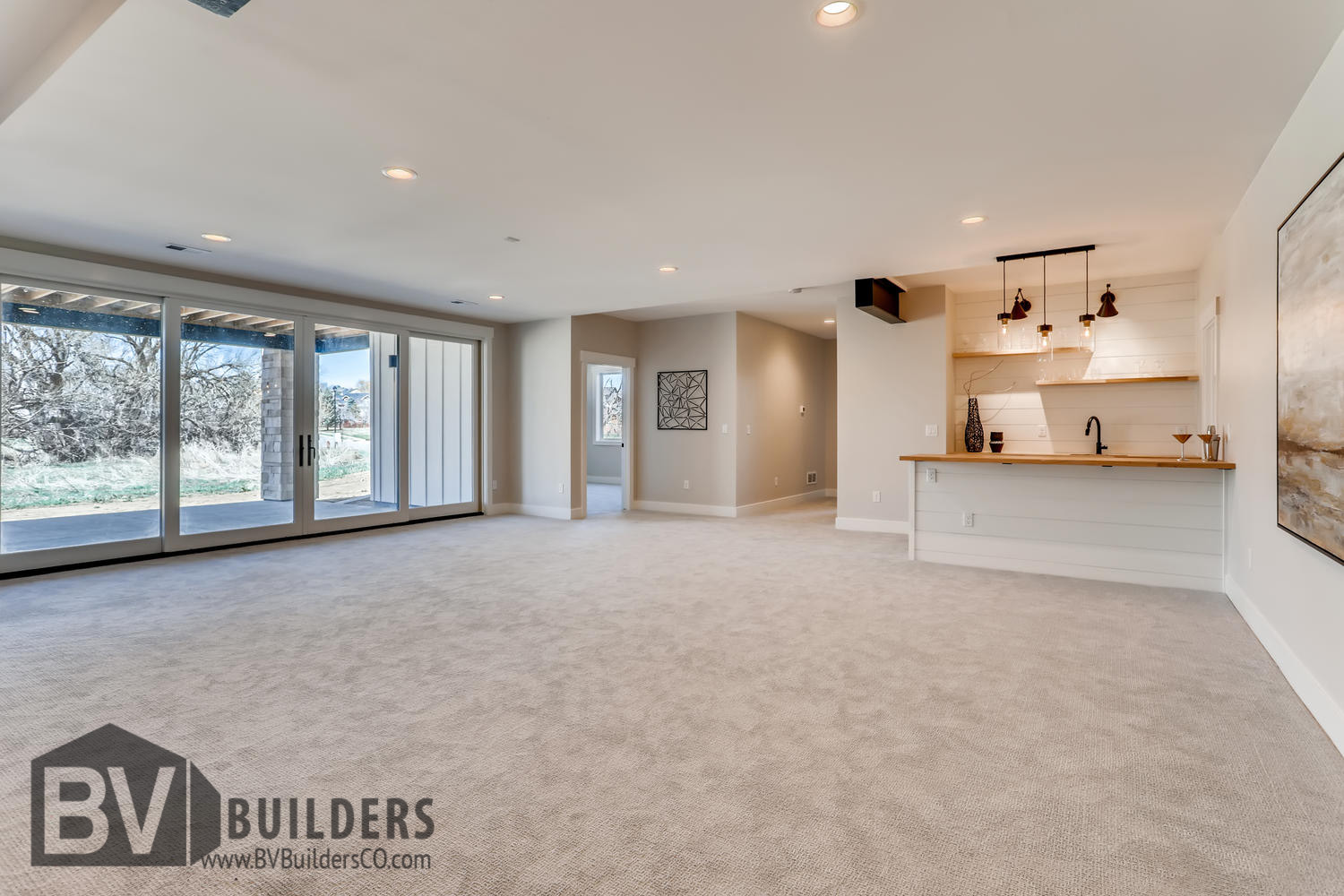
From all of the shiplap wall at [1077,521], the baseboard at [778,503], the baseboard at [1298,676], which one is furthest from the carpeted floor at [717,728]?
the baseboard at [778,503]

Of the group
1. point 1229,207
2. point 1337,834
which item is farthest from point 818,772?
point 1229,207

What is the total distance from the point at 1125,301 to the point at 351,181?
6616 millimetres

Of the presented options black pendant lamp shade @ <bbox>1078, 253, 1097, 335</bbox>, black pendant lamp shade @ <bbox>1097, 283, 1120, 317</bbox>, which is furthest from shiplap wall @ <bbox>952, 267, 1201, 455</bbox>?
black pendant lamp shade @ <bbox>1097, 283, 1120, 317</bbox>

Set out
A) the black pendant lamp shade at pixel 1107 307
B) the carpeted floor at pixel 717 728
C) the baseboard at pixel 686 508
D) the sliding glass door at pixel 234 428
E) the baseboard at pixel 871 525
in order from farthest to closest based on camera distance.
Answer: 1. the baseboard at pixel 686 508
2. the baseboard at pixel 871 525
3. the sliding glass door at pixel 234 428
4. the black pendant lamp shade at pixel 1107 307
5. the carpeted floor at pixel 717 728

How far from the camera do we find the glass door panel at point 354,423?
22.0 feet

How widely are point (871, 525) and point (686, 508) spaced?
2528mm

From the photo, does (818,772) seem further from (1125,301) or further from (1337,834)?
(1125,301)

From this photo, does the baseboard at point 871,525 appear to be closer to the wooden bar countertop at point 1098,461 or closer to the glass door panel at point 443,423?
the wooden bar countertop at point 1098,461

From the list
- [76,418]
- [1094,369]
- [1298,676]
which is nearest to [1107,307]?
[1094,369]

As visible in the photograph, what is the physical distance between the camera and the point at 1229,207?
4059 millimetres

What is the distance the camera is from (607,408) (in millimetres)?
12930

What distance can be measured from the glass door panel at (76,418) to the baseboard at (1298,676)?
24.6 feet

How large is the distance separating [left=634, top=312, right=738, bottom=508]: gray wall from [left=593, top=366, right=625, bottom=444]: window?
12.2 feet

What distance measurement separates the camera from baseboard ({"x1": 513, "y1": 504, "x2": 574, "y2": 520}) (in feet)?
26.6
